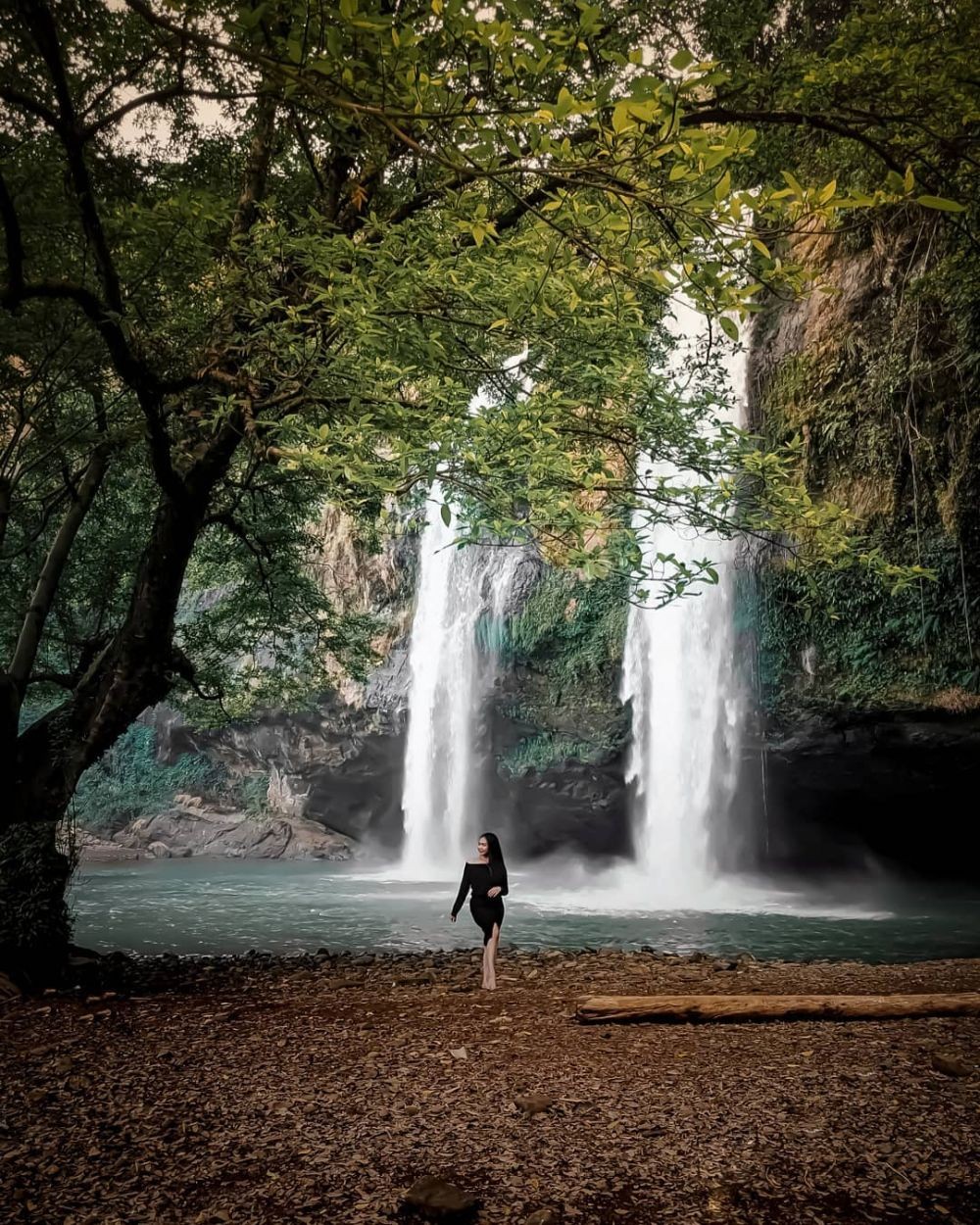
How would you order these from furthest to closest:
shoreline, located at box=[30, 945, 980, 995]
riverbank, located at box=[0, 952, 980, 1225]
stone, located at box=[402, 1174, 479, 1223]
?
shoreline, located at box=[30, 945, 980, 995] < riverbank, located at box=[0, 952, 980, 1225] < stone, located at box=[402, 1174, 479, 1223]

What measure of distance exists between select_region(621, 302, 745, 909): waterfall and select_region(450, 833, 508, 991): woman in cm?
1231

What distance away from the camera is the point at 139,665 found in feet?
24.0

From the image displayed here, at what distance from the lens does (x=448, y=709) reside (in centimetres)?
2364

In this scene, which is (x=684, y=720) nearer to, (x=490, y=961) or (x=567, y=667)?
(x=567, y=667)

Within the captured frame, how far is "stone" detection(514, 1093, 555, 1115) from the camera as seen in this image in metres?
3.73

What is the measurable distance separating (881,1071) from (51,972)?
6307 mm

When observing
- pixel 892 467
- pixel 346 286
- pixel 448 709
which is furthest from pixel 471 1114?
pixel 448 709

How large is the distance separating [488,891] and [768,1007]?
7.41 ft

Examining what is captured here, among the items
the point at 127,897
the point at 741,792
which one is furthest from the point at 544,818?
the point at 127,897

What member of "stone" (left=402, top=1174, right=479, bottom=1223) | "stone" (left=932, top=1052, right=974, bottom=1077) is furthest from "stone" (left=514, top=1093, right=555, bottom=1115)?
"stone" (left=932, top=1052, right=974, bottom=1077)

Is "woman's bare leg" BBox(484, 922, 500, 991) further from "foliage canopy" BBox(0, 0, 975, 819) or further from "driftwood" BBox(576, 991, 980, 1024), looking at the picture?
"foliage canopy" BBox(0, 0, 975, 819)

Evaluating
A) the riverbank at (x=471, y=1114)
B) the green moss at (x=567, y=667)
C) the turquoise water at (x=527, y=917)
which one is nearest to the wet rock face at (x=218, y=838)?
the turquoise water at (x=527, y=917)

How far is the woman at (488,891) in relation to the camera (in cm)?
646

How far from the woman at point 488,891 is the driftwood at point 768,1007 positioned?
1.27m
